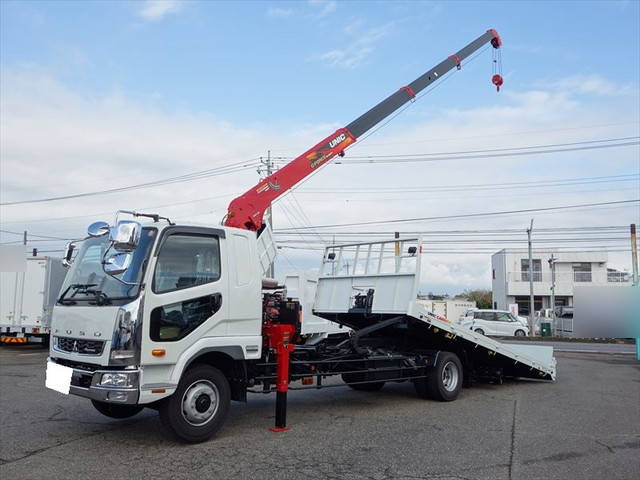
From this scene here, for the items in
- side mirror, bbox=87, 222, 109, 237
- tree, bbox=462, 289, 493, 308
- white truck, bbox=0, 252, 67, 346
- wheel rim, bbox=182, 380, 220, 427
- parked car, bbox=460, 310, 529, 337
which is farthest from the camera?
tree, bbox=462, 289, 493, 308

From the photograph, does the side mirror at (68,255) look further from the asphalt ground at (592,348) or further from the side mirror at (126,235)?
the asphalt ground at (592,348)

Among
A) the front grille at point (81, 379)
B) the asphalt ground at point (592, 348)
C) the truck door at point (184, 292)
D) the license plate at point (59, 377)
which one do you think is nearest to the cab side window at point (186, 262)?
the truck door at point (184, 292)

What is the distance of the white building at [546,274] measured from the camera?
173 feet

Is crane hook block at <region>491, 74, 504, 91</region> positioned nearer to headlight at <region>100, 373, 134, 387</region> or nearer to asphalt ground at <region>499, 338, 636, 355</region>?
asphalt ground at <region>499, 338, 636, 355</region>

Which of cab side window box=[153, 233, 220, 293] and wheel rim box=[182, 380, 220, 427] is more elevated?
cab side window box=[153, 233, 220, 293]

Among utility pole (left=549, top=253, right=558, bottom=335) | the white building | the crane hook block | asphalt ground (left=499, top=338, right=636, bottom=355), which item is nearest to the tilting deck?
the crane hook block

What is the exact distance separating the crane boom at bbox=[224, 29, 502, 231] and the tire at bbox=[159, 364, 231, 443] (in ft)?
12.9

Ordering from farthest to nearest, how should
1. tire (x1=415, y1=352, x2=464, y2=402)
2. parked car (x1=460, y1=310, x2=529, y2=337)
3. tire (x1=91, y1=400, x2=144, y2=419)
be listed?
parked car (x1=460, y1=310, x2=529, y2=337) → tire (x1=415, y1=352, x2=464, y2=402) → tire (x1=91, y1=400, x2=144, y2=419)

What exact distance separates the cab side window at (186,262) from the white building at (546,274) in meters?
49.5

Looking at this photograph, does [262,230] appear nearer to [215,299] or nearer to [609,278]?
[215,299]

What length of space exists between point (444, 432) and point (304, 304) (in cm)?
1014

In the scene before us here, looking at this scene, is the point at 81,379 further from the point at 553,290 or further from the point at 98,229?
the point at 553,290

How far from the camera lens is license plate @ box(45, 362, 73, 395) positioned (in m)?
6.58

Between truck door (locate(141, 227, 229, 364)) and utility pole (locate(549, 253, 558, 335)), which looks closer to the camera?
truck door (locate(141, 227, 229, 364))
